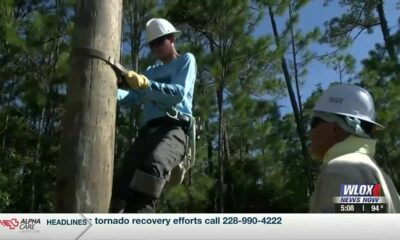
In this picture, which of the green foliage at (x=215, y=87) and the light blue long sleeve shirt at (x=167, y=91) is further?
the green foliage at (x=215, y=87)

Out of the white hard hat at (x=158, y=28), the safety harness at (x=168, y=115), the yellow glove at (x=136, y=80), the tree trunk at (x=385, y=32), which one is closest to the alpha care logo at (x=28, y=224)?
the safety harness at (x=168, y=115)

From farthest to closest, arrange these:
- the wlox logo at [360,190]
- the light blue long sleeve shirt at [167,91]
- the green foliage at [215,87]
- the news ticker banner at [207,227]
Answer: the green foliage at [215,87] < the light blue long sleeve shirt at [167,91] < the wlox logo at [360,190] < the news ticker banner at [207,227]

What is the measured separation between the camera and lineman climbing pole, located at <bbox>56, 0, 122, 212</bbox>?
1.70 meters

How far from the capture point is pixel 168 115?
2094mm

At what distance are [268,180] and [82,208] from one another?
33.7 feet

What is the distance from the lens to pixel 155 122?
6.94ft

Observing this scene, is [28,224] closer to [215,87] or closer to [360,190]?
[360,190]

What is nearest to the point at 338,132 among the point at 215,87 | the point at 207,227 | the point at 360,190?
the point at 360,190

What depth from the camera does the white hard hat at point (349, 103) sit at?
4.99 feet

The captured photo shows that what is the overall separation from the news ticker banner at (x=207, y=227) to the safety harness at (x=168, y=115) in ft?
1.83

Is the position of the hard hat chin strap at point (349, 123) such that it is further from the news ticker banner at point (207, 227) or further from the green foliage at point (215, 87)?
the green foliage at point (215, 87)

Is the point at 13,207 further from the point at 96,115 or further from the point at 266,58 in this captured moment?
the point at 96,115

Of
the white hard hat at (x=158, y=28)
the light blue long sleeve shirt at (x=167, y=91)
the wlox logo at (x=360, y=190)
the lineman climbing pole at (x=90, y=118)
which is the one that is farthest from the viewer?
the white hard hat at (x=158, y=28)

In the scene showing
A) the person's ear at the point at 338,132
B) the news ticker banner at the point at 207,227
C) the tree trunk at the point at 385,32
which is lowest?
the news ticker banner at the point at 207,227
